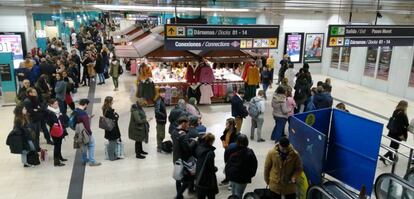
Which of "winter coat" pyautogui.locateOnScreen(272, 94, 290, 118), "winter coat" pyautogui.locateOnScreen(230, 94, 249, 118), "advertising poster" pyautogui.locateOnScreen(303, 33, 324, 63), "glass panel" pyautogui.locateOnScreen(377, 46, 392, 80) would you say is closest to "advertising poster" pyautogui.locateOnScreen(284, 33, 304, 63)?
"advertising poster" pyautogui.locateOnScreen(303, 33, 324, 63)

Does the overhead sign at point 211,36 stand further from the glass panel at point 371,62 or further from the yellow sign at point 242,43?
the glass panel at point 371,62

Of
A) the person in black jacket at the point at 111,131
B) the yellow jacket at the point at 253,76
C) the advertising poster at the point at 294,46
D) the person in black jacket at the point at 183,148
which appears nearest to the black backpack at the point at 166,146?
the person in black jacket at the point at 111,131

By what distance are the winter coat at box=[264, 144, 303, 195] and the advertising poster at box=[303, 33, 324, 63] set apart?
14670 millimetres

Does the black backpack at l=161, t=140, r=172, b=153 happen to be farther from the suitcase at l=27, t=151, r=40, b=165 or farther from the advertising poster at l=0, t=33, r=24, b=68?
the advertising poster at l=0, t=33, r=24, b=68

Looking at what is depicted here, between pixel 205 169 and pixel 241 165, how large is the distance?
0.53 m

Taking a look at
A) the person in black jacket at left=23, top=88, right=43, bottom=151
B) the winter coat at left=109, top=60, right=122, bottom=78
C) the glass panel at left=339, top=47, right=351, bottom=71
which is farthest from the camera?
the glass panel at left=339, top=47, right=351, bottom=71

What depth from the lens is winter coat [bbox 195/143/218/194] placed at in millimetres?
5094

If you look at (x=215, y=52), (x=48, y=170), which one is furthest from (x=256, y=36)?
(x=48, y=170)

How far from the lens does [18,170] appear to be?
714 cm

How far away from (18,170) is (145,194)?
2.86m

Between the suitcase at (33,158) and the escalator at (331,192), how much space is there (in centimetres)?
548

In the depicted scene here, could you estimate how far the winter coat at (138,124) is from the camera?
7244 mm

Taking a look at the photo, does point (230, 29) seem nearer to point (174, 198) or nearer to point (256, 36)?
point (256, 36)

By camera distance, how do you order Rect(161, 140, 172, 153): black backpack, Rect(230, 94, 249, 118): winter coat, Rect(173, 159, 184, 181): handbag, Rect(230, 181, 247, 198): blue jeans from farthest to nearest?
Rect(230, 94, 249, 118): winter coat → Rect(161, 140, 172, 153): black backpack → Rect(173, 159, 184, 181): handbag → Rect(230, 181, 247, 198): blue jeans
